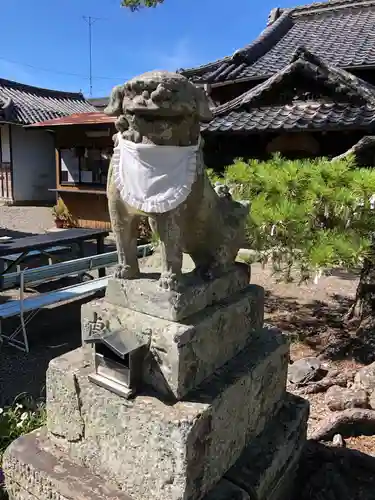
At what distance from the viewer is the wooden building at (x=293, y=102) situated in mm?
6566

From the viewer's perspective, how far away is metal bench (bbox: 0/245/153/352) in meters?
5.01

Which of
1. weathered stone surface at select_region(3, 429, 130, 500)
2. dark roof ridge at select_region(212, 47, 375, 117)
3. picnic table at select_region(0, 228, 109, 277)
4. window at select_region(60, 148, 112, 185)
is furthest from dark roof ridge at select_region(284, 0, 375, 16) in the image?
weathered stone surface at select_region(3, 429, 130, 500)

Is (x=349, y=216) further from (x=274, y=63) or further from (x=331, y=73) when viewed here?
(x=274, y=63)

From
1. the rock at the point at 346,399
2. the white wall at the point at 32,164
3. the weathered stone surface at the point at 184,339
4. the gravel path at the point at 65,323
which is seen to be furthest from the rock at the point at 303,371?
the white wall at the point at 32,164

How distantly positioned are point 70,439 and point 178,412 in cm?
70

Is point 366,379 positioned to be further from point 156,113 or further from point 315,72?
point 315,72

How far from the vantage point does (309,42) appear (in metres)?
10.8

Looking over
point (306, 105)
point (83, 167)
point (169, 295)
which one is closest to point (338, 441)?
point (169, 295)

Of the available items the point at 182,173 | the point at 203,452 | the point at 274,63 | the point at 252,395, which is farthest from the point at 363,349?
the point at 274,63

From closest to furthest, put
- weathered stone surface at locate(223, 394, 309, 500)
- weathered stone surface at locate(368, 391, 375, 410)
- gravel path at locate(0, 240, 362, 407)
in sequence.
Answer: weathered stone surface at locate(223, 394, 309, 500)
weathered stone surface at locate(368, 391, 375, 410)
gravel path at locate(0, 240, 362, 407)

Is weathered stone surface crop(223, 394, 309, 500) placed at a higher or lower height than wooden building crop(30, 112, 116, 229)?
lower

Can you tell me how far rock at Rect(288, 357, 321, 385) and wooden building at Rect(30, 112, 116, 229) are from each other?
890 cm

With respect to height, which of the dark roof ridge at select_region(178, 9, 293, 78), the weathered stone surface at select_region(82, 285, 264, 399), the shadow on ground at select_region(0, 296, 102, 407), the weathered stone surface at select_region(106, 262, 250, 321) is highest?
the dark roof ridge at select_region(178, 9, 293, 78)

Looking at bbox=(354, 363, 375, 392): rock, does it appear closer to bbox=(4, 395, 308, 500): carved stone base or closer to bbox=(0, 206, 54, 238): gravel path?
bbox=(4, 395, 308, 500): carved stone base
